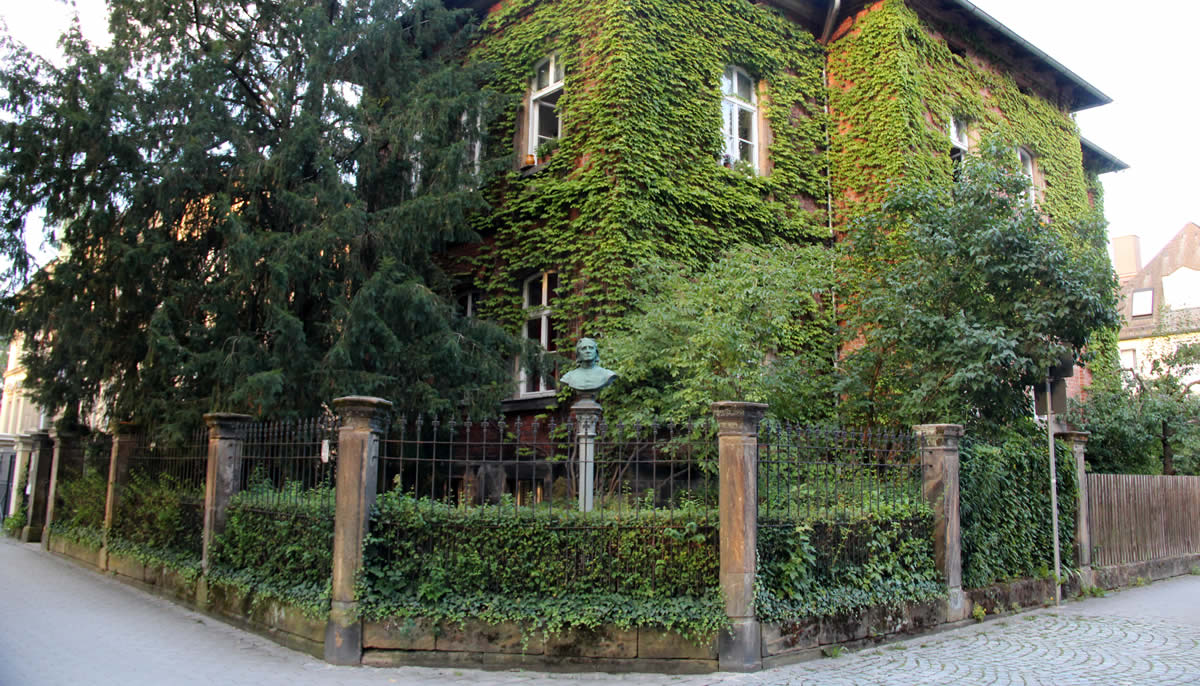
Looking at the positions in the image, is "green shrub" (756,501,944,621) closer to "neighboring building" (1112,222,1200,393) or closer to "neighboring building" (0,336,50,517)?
"neighboring building" (0,336,50,517)

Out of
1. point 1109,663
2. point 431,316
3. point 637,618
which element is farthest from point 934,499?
point 431,316

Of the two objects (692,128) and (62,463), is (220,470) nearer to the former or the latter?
(62,463)

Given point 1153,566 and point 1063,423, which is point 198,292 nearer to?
point 1063,423

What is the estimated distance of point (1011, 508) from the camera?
1060 cm

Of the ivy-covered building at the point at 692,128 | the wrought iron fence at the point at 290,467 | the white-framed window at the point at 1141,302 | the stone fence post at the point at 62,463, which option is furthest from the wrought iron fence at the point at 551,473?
the white-framed window at the point at 1141,302

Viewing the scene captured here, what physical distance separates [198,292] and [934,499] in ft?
29.2

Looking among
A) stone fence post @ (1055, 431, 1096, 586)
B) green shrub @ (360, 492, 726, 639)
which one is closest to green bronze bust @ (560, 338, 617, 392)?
green shrub @ (360, 492, 726, 639)

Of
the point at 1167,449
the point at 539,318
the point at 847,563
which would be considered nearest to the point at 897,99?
the point at 539,318

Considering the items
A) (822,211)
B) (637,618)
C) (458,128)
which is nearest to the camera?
(637,618)

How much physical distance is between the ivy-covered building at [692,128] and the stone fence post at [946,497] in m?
4.98

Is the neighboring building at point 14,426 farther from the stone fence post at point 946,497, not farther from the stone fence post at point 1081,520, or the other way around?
the stone fence post at point 1081,520

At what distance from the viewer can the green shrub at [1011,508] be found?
984 centimetres

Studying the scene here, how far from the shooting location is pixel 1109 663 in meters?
7.71

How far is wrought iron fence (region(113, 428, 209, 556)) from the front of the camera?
405 inches
